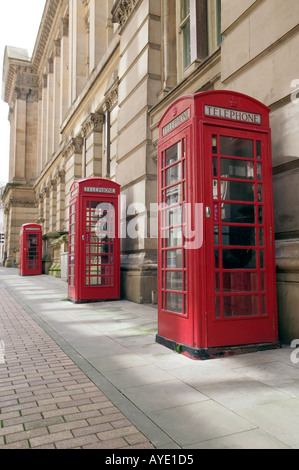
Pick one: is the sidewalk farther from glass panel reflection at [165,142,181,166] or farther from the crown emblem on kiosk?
the crown emblem on kiosk

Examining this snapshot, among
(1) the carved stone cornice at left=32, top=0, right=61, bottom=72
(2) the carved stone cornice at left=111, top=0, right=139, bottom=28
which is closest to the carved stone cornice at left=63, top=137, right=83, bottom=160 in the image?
(2) the carved stone cornice at left=111, top=0, right=139, bottom=28

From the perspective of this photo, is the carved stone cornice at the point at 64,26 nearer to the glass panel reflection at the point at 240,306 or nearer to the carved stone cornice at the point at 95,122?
the carved stone cornice at the point at 95,122

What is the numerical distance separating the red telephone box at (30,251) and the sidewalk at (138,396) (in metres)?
18.5

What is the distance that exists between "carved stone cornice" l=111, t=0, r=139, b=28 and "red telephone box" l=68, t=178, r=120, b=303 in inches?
190

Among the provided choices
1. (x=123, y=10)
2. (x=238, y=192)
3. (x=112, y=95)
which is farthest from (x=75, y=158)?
(x=238, y=192)

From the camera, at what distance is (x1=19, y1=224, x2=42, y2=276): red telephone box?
23.1m

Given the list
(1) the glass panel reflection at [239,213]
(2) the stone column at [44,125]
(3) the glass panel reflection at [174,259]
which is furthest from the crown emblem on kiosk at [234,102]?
(2) the stone column at [44,125]

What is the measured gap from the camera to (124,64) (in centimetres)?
1077

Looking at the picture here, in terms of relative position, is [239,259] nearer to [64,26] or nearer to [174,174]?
[174,174]

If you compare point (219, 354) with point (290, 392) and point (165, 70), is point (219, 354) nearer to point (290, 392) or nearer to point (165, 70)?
point (290, 392)

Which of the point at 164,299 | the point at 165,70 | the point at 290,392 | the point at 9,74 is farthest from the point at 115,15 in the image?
the point at 9,74

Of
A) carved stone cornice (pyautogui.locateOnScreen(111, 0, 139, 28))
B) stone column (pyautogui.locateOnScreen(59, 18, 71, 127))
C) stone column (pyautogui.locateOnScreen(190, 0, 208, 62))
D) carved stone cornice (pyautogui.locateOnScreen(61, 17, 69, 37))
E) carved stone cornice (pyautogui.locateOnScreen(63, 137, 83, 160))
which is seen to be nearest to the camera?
stone column (pyautogui.locateOnScreen(190, 0, 208, 62))

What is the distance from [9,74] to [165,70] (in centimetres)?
3631

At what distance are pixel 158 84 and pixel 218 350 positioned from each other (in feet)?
23.3
